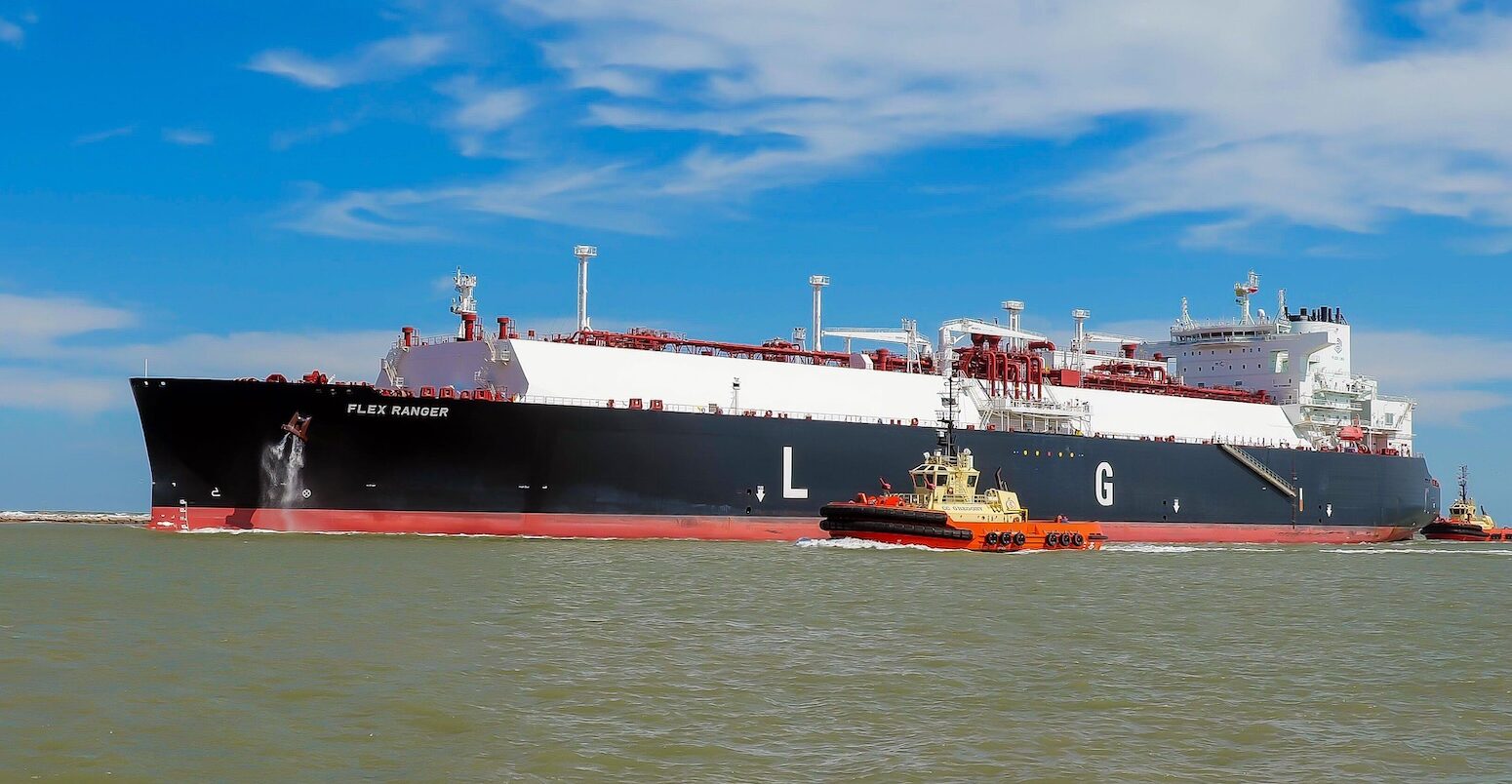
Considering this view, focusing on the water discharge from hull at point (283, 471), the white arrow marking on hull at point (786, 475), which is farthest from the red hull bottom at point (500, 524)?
the white arrow marking on hull at point (786, 475)

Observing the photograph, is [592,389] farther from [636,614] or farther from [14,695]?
[14,695]

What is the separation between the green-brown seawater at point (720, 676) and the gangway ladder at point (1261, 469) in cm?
2694

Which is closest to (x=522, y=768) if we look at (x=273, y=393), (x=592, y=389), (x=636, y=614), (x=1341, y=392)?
(x=636, y=614)

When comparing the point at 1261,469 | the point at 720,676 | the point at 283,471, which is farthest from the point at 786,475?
the point at 720,676

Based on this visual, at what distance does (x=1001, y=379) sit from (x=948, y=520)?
16693 mm

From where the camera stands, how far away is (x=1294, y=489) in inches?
2207

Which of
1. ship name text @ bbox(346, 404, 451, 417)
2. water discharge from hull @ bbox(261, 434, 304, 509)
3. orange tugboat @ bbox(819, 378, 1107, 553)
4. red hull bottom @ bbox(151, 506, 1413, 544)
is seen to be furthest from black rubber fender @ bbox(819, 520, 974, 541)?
water discharge from hull @ bbox(261, 434, 304, 509)

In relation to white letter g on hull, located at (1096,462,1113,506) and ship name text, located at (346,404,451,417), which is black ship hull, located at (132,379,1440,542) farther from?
white letter g on hull, located at (1096,462,1113,506)

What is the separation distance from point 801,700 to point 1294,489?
157 ft

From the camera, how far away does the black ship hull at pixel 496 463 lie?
116ft

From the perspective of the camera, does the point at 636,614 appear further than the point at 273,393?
No

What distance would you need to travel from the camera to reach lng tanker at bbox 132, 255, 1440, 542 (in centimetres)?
3541

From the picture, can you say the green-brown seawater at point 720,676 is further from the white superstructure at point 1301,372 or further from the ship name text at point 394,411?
the white superstructure at point 1301,372

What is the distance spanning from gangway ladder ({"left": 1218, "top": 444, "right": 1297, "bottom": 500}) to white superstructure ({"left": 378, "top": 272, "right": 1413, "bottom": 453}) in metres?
1.58
